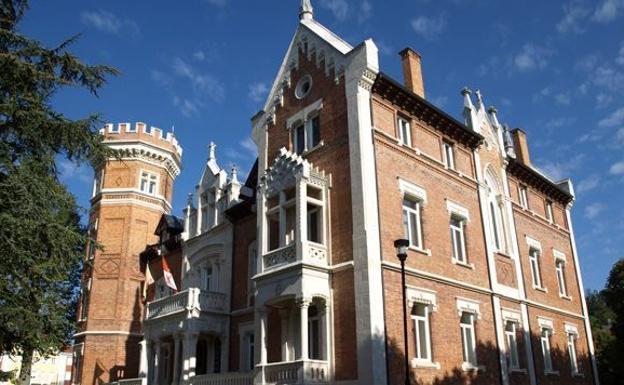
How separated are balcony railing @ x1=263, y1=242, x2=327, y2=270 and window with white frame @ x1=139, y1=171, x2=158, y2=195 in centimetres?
1835

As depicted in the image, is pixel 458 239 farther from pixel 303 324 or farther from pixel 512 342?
pixel 303 324

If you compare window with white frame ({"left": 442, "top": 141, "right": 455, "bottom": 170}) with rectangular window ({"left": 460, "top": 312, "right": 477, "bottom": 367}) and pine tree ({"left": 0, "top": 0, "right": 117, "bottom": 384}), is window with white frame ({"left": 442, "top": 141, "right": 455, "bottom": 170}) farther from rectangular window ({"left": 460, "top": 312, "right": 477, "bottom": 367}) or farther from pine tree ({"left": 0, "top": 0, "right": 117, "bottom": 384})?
pine tree ({"left": 0, "top": 0, "right": 117, "bottom": 384})

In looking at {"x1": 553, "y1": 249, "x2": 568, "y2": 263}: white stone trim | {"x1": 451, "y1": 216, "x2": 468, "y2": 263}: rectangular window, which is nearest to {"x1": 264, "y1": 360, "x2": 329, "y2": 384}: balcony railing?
{"x1": 451, "y1": 216, "x2": 468, "y2": 263}: rectangular window

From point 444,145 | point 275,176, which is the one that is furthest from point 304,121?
point 444,145

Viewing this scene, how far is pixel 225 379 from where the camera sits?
1992cm

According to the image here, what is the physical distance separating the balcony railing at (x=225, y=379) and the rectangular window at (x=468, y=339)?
7.62 meters

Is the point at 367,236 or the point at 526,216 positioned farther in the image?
the point at 526,216

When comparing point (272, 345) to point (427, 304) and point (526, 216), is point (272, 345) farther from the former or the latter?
point (526, 216)

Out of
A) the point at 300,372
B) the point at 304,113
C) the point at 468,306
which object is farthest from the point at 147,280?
the point at 468,306

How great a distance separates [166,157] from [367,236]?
73.8 ft

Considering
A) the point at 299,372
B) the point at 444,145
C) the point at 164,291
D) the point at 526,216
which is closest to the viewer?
the point at 299,372

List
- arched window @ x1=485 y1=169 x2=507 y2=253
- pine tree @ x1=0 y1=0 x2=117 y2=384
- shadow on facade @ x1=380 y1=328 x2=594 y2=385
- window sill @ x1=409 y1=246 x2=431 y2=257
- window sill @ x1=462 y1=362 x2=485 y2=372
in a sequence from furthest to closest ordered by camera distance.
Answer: arched window @ x1=485 y1=169 x2=507 y2=253, window sill @ x1=462 y1=362 x2=485 y2=372, window sill @ x1=409 y1=246 x2=431 y2=257, shadow on facade @ x1=380 y1=328 x2=594 y2=385, pine tree @ x1=0 y1=0 x2=117 y2=384

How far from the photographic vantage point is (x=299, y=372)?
1642cm

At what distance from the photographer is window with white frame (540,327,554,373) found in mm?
24542
